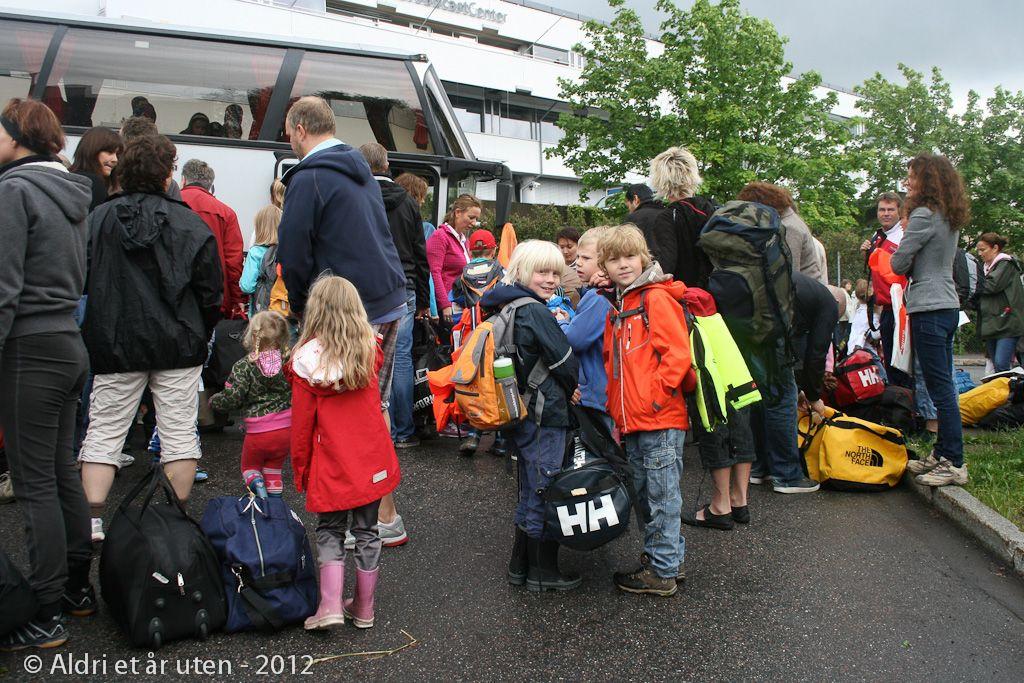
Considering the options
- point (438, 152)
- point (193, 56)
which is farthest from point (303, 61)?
point (438, 152)

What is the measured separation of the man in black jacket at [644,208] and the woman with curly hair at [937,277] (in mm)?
1614

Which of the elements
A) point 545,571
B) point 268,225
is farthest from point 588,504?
point 268,225

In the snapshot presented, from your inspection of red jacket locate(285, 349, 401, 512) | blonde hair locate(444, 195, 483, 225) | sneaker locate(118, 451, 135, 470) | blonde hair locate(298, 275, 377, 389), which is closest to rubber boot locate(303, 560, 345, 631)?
red jacket locate(285, 349, 401, 512)

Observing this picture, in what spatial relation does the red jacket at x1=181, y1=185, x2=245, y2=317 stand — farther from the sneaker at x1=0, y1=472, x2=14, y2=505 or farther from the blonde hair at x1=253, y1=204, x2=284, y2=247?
the sneaker at x1=0, y1=472, x2=14, y2=505

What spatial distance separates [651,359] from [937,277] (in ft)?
8.30

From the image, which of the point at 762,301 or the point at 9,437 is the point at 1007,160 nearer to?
the point at 762,301

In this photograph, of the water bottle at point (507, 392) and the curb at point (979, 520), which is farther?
the curb at point (979, 520)

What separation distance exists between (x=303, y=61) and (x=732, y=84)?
1941 centimetres

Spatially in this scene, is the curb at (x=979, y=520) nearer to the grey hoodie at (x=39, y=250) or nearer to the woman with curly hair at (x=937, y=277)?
the woman with curly hair at (x=937, y=277)

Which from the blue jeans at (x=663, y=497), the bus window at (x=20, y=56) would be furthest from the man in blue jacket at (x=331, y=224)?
the bus window at (x=20, y=56)

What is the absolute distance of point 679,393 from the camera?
4.00 meters

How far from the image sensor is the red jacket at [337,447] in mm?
3422

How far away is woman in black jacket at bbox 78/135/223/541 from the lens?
4.02 metres

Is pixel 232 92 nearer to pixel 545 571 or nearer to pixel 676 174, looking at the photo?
pixel 676 174
